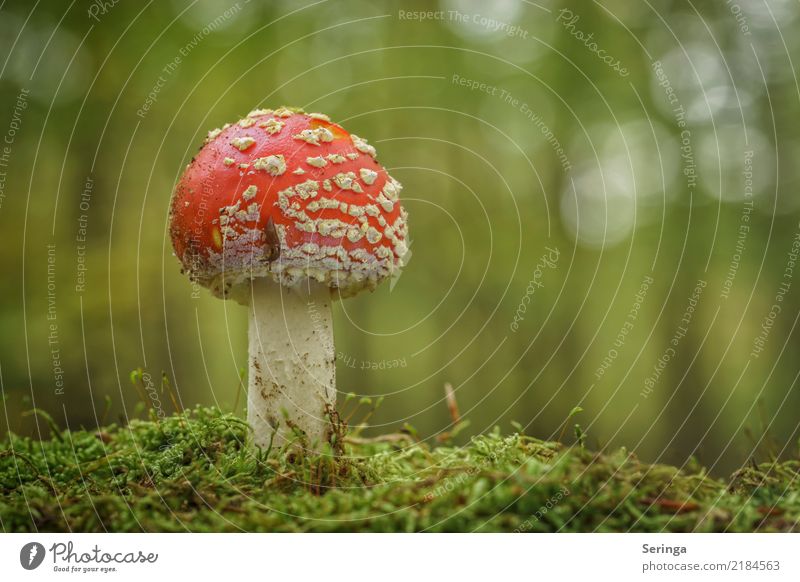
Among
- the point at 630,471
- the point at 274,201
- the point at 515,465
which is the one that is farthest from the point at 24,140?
the point at 630,471

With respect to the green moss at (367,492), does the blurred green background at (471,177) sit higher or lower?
higher

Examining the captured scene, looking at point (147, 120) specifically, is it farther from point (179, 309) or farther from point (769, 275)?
point (769, 275)

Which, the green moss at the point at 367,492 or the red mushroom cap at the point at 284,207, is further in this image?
the red mushroom cap at the point at 284,207

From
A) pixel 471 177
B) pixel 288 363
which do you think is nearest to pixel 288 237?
pixel 288 363
